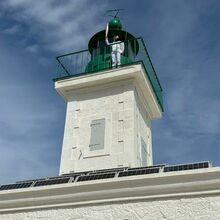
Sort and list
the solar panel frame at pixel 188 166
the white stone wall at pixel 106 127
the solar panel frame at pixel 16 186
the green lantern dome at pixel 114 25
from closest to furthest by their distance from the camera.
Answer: the solar panel frame at pixel 188 166
the solar panel frame at pixel 16 186
the white stone wall at pixel 106 127
the green lantern dome at pixel 114 25

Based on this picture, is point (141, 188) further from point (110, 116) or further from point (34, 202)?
point (110, 116)

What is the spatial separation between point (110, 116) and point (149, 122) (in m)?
2.19

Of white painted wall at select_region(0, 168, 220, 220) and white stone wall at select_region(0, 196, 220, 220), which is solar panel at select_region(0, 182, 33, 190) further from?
white stone wall at select_region(0, 196, 220, 220)

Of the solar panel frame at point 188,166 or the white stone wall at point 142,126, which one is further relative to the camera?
the white stone wall at point 142,126

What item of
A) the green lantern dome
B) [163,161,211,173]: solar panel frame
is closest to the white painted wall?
[163,161,211,173]: solar panel frame

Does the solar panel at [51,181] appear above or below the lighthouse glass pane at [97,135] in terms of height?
below

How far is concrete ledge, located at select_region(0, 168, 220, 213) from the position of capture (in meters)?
5.87

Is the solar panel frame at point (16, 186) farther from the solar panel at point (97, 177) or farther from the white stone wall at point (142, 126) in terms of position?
the white stone wall at point (142, 126)

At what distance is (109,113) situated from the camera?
11266 millimetres

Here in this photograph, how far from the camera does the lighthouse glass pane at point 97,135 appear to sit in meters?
10.8

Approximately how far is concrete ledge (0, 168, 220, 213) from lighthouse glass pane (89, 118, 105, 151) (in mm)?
4019

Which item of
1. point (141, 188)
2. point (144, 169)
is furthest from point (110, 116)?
point (141, 188)

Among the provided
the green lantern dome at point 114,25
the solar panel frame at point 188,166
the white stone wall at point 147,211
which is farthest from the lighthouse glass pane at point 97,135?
the green lantern dome at point 114,25

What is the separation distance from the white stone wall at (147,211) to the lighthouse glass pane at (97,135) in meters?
4.18
